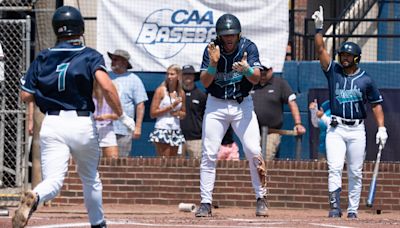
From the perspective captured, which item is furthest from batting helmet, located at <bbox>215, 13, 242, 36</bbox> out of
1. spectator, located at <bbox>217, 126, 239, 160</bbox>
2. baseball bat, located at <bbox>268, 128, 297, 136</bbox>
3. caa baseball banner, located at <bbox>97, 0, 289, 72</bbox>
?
caa baseball banner, located at <bbox>97, 0, 289, 72</bbox>

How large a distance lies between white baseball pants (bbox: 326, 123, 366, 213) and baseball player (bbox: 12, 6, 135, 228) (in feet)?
12.9

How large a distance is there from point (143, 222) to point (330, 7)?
11.4 meters

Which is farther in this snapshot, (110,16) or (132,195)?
(110,16)

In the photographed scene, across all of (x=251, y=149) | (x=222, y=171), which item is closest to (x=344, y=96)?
(x=251, y=149)

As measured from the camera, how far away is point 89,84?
858cm

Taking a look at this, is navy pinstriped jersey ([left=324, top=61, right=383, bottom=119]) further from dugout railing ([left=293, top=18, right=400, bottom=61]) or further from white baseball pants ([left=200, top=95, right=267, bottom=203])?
dugout railing ([left=293, top=18, right=400, bottom=61])

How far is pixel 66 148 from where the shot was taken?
8398mm

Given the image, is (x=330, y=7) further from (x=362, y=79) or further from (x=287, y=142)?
(x=362, y=79)

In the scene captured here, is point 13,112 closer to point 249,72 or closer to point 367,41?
point 249,72

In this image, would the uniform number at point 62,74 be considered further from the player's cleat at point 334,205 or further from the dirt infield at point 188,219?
the player's cleat at point 334,205

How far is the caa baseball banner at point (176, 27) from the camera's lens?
51.3 feet

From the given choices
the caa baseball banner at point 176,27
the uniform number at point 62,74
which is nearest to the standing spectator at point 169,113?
the caa baseball banner at point 176,27

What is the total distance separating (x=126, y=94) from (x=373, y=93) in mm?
3604

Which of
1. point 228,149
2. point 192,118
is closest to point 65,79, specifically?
point 228,149
